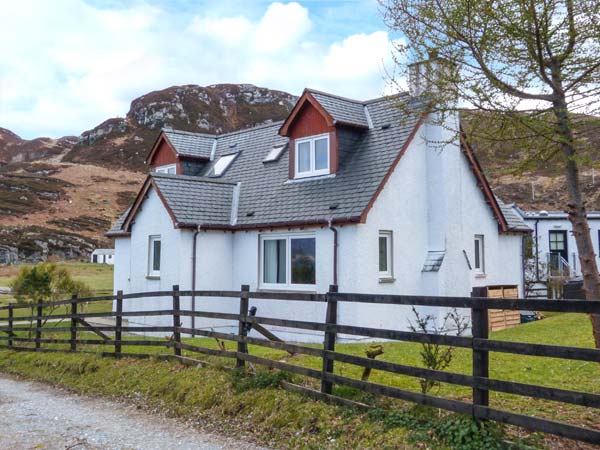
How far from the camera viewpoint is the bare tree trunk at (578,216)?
24.9 feet

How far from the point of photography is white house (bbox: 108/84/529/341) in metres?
15.5

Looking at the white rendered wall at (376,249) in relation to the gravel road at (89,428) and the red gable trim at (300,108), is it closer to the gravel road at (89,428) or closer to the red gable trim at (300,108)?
the red gable trim at (300,108)

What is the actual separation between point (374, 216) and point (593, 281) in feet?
26.0

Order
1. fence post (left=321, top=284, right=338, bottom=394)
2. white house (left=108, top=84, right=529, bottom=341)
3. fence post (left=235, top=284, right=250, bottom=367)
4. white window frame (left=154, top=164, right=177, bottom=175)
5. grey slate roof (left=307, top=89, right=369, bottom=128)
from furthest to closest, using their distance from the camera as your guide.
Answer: white window frame (left=154, top=164, right=177, bottom=175) → grey slate roof (left=307, top=89, right=369, bottom=128) → white house (left=108, top=84, right=529, bottom=341) → fence post (left=235, top=284, right=250, bottom=367) → fence post (left=321, top=284, right=338, bottom=394)

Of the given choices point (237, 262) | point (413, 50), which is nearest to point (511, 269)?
point (237, 262)

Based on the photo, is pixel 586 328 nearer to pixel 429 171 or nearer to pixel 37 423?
pixel 429 171

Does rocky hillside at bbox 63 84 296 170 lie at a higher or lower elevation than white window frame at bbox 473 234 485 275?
higher

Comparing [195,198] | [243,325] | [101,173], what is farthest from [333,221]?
[101,173]

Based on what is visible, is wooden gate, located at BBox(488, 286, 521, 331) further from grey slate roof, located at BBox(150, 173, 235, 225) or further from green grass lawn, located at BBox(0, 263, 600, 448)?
grey slate roof, located at BBox(150, 173, 235, 225)

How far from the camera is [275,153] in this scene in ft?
66.4

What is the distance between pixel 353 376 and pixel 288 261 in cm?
752

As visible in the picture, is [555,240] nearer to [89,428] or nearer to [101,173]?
[89,428]

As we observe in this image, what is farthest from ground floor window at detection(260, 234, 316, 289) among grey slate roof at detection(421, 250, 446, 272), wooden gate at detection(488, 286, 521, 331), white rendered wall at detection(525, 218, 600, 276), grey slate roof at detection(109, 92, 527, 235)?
white rendered wall at detection(525, 218, 600, 276)

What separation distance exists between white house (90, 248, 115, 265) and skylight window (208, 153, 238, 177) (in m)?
53.5
